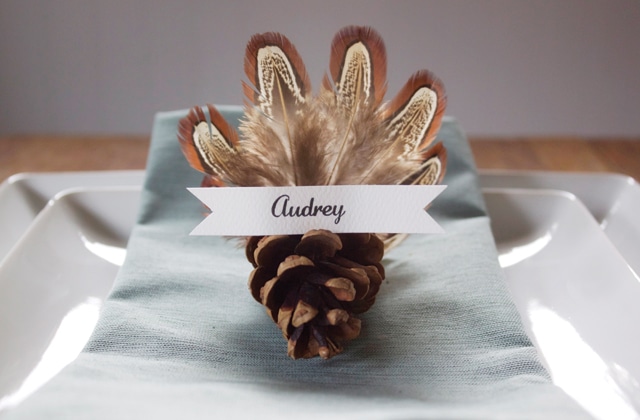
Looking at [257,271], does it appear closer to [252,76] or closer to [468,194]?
[252,76]

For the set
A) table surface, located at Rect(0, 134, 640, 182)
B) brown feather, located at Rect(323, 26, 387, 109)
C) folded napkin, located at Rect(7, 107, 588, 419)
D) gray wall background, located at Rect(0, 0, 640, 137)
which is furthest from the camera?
Result: gray wall background, located at Rect(0, 0, 640, 137)

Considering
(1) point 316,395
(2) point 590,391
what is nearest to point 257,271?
(1) point 316,395

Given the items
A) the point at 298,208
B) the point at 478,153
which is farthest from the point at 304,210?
the point at 478,153

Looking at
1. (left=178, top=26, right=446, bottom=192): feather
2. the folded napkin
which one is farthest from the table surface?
(left=178, top=26, right=446, bottom=192): feather

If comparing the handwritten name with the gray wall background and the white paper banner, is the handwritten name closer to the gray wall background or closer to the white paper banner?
the white paper banner

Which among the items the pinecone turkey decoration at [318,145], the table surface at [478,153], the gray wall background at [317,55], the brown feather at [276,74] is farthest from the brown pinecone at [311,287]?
the gray wall background at [317,55]

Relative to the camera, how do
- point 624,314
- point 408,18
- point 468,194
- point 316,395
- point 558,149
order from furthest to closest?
1. point 408,18
2. point 558,149
3. point 468,194
4. point 624,314
5. point 316,395

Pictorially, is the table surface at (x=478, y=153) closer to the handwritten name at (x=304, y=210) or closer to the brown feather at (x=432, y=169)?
the brown feather at (x=432, y=169)
